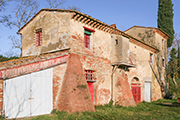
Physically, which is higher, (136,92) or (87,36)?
(87,36)

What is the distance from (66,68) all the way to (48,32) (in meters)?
3.25

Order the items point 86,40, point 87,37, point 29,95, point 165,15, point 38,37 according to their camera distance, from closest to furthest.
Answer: point 29,95
point 86,40
point 87,37
point 38,37
point 165,15

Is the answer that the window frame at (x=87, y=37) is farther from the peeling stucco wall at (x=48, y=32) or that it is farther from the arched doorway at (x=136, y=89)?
the arched doorway at (x=136, y=89)

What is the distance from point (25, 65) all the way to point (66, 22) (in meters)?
4.02

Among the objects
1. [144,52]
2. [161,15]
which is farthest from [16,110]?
[161,15]

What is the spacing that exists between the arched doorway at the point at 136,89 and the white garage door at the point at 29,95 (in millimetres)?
10231

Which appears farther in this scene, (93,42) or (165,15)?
(165,15)

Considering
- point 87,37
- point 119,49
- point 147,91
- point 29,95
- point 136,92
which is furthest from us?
point 147,91

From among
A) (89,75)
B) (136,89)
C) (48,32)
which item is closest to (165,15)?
(136,89)

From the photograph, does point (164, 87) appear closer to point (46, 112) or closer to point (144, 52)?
point (144, 52)

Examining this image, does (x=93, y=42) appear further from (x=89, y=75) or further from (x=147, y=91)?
(x=147, y=91)

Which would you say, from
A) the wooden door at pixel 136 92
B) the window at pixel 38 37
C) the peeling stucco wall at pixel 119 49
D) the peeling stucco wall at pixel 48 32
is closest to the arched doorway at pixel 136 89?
the wooden door at pixel 136 92

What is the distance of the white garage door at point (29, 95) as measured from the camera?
8406 millimetres

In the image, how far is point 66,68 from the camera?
10.8 metres
